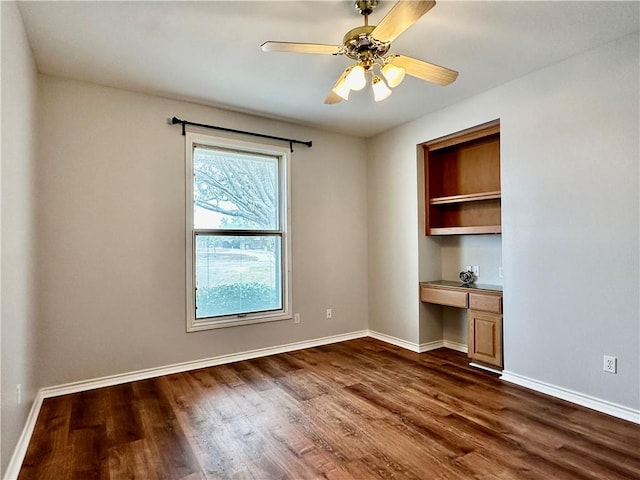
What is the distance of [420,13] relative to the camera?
177 centimetres

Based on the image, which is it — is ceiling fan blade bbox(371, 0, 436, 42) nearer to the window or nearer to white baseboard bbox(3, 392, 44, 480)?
the window

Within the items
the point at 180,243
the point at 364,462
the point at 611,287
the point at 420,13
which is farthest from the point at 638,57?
the point at 180,243

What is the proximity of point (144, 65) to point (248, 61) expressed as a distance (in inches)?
33.3

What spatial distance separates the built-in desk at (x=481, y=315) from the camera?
136 inches

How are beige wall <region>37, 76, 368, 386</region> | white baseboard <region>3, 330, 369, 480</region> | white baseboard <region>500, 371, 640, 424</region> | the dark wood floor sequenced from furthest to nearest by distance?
1. beige wall <region>37, 76, 368, 386</region>
2. white baseboard <region>500, 371, 640, 424</region>
3. white baseboard <region>3, 330, 369, 480</region>
4. the dark wood floor

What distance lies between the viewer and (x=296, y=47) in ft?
6.88

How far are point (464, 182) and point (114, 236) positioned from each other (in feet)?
12.0

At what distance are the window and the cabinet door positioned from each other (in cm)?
201

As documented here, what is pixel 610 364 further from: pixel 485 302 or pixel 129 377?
pixel 129 377

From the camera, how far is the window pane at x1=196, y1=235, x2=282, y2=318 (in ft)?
12.6

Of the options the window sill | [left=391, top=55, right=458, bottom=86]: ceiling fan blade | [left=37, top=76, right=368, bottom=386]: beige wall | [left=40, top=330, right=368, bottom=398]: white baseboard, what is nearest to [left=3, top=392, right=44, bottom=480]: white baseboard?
[left=40, top=330, right=368, bottom=398]: white baseboard

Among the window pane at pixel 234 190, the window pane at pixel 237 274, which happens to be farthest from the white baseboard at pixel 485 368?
the window pane at pixel 234 190

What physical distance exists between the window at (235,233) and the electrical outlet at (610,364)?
2.95 metres

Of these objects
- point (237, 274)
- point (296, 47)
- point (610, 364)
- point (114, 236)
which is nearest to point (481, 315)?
point (610, 364)
